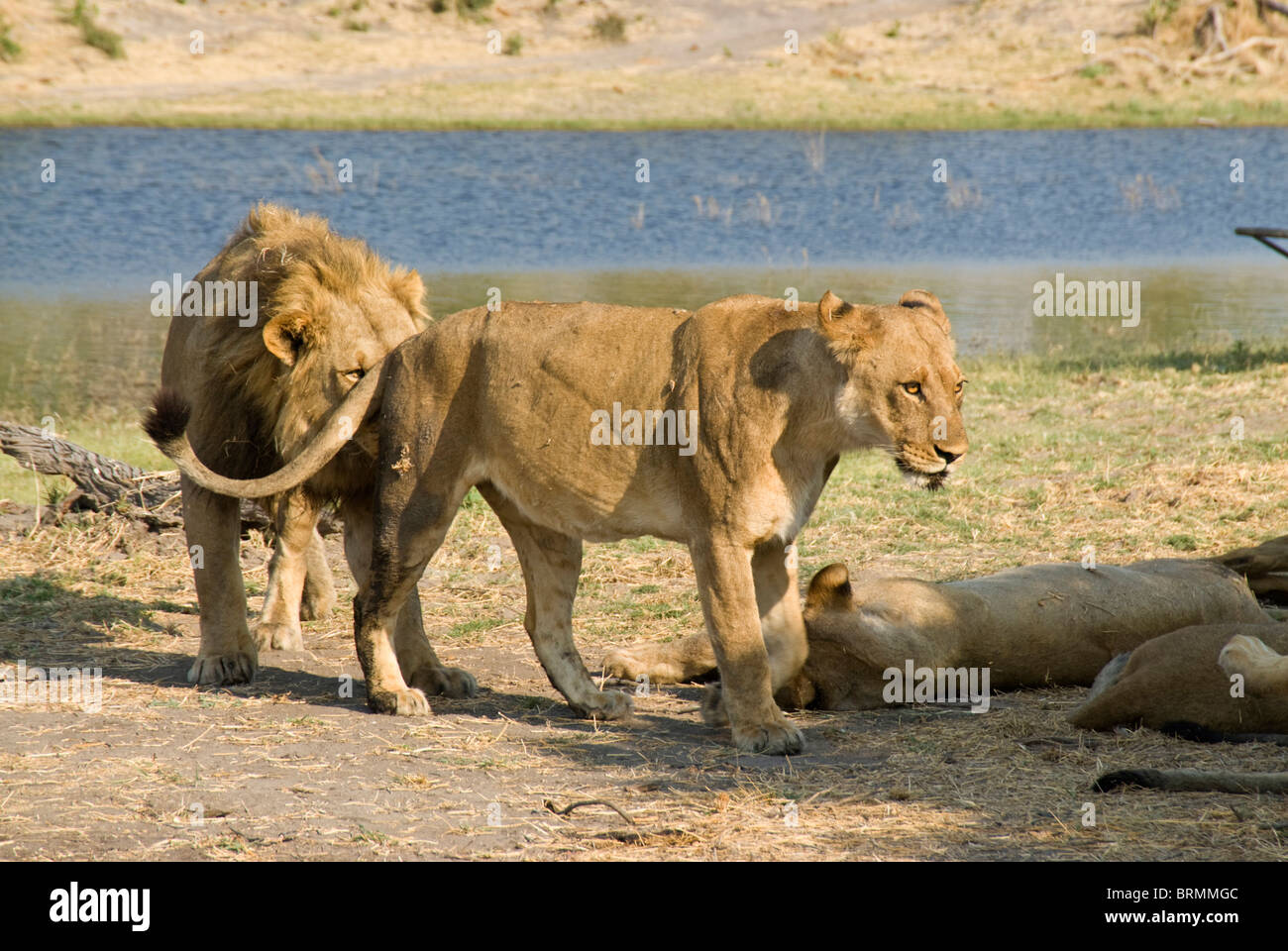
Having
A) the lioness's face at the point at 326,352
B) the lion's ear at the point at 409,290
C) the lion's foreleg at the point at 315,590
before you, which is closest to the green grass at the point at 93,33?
the lion's foreleg at the point at 315,590

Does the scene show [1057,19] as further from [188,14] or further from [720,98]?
[188,14]

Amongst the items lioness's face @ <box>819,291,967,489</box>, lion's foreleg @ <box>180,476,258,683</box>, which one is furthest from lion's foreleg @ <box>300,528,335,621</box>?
lioness's face @ <box>819,291,967,489</box>

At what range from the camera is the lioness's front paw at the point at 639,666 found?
21.6ft

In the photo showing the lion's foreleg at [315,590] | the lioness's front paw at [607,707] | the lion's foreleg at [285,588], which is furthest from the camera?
the lion's foreleg at [315,590]

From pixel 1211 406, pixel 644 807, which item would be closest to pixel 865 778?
pixel 644 807

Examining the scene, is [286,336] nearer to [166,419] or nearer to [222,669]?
[166,419]

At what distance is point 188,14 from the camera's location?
1606 inches

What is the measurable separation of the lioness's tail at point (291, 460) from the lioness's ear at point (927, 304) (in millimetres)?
2026

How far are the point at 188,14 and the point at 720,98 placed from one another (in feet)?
47.2

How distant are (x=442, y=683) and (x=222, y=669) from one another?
0.94 m

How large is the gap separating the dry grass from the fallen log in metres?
0.16

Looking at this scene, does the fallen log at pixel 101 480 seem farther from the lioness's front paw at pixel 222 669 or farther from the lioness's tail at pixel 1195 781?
the lioness's tail at pixel 1195 781

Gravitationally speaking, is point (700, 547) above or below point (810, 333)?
below

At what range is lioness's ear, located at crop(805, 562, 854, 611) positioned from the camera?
6160 mm
